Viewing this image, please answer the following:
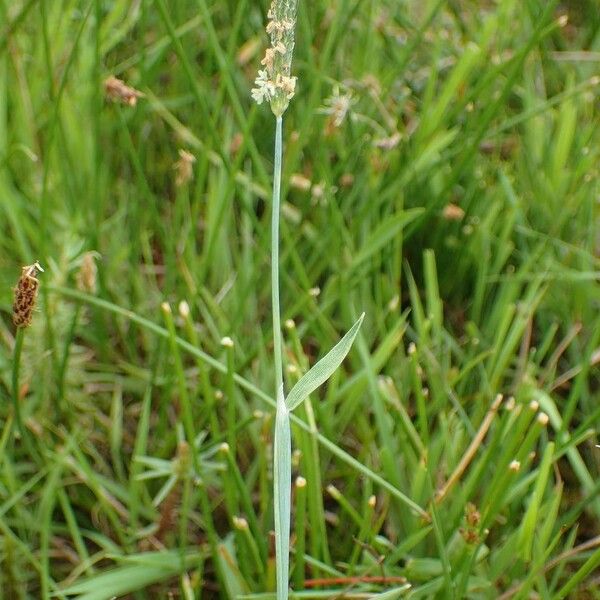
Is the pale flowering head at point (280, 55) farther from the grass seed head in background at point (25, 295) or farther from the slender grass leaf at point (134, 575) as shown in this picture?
the slender grass leaf at point (134, 575)

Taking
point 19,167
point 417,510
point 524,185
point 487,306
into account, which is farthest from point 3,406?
point 524,185

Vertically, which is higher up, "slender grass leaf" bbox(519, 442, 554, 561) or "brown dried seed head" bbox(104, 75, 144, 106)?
"brown dried seed head" bbox(104, 75, 144, 106)

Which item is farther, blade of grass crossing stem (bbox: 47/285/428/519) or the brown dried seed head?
the brown dried seed head

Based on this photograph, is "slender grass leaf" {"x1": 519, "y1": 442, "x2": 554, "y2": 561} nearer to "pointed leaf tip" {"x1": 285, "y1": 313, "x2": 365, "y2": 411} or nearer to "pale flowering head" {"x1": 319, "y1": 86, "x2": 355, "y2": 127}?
"pointed leaf tip" {"x1": 285, "y1": 313, "x2": 365, "y2": 411}

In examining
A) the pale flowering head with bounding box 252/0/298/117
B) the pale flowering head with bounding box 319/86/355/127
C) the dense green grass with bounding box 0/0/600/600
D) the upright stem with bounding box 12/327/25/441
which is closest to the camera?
the pale flowering head with bounding box 252/0/298/117

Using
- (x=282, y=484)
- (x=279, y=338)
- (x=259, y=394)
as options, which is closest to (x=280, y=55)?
(x=279, y=338)

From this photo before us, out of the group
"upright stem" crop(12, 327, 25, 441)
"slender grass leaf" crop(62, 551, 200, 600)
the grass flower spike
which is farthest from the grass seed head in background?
"slender grass leaf" crop(62, 551, 200, 600)
